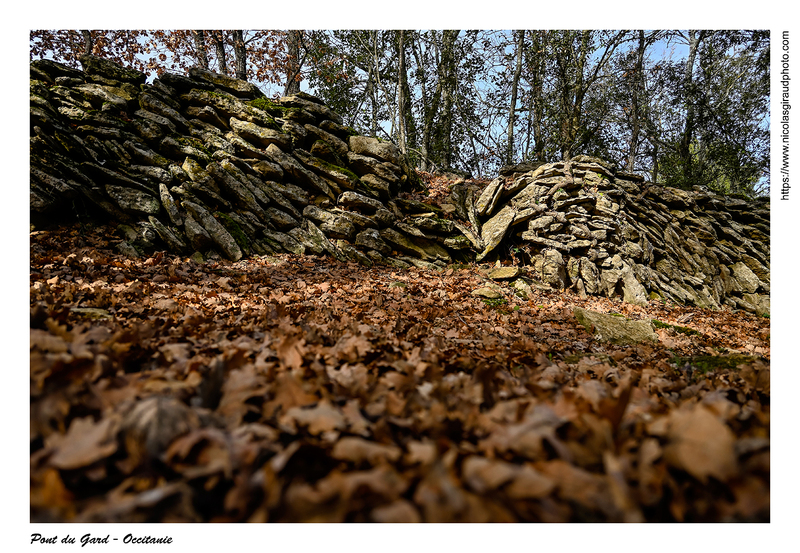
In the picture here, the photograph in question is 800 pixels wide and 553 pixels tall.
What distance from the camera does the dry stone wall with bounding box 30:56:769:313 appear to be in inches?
279

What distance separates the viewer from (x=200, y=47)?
1571 centimetres

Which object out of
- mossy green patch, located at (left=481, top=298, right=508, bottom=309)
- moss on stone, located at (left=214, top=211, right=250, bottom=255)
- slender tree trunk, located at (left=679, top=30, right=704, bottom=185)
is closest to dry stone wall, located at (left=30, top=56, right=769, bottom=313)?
moss on stone, located at (left=214, top=211, right=250, bottom=255)

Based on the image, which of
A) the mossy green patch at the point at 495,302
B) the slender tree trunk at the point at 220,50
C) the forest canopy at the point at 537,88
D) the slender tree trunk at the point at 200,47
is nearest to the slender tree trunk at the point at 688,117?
the forest canopy at the point at 537,88

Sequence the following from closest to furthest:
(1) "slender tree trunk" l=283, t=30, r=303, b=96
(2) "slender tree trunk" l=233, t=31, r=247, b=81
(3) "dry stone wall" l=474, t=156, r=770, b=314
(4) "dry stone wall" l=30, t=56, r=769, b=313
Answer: (4) "dry stone wall" l=30, t=56, r=769, b=313, (3) "dry stone wall" l=474, t=156, r=770, b=314, (2) "slender tree trunk" l=233, t=31, r=247, b=81, (1) "slender tree trunk" l=283, t=30, r=303, b=96

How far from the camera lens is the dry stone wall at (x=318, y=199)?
Answer: 710 centimetres

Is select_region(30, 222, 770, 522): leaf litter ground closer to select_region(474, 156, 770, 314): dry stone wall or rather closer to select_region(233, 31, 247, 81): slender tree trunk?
select_region(474, 156, 770, 314): dry stone wall

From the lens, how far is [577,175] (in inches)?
462

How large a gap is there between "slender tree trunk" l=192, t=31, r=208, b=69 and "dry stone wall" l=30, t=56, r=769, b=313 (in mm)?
6759

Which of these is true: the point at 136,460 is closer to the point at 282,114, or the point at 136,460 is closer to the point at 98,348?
the point at 98,348

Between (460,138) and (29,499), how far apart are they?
70.8 ft

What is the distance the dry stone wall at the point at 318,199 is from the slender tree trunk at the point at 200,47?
6759 mm

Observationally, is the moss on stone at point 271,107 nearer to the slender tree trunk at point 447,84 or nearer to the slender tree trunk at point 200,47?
the slender tree trunk at point 200,47

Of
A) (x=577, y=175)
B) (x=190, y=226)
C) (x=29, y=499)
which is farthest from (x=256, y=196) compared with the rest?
(x=577, y=175)

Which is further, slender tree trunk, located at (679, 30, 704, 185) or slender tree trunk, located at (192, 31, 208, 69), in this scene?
slender tree trunk, located at (679, 30, 704, 185)
